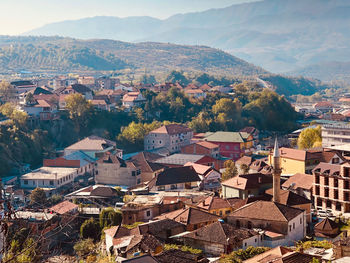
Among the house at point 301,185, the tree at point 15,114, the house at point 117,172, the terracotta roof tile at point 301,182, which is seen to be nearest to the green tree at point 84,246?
the house at point 301,185

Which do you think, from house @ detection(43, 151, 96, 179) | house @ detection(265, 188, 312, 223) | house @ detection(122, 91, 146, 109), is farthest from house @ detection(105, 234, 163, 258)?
house @ detection(122, 91, 146, 109)

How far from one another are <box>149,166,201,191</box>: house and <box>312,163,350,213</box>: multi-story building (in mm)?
8443

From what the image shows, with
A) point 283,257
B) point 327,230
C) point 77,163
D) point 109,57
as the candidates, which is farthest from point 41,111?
point 109,57

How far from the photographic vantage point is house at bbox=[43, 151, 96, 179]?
40656 mm

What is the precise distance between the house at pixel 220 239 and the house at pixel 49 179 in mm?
17566

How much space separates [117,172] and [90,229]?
38.8 ft

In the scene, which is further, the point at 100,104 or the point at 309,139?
the point at 100,104

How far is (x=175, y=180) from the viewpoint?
32.8m

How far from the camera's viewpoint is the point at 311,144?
4506 centimetres

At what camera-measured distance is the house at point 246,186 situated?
1046 inches

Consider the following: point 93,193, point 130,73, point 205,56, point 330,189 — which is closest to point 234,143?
point 93,193

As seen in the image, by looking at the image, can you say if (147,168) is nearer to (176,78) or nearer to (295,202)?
(295,202)

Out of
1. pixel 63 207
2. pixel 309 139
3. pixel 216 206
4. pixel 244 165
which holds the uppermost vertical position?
pixel 309 139

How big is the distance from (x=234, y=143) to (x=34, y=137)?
1721cm
